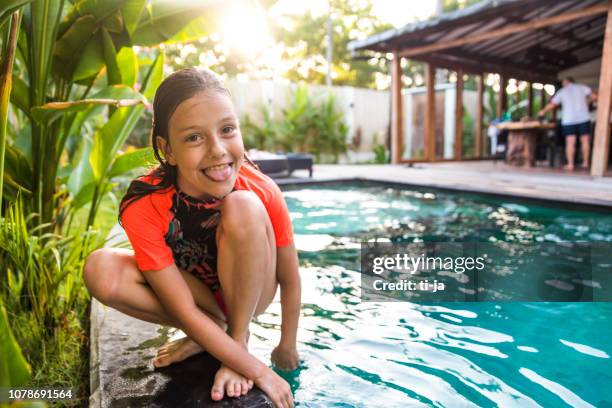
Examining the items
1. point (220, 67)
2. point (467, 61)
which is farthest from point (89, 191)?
point (220, 67)

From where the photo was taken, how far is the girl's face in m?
1.41

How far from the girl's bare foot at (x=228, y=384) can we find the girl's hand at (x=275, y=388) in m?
0.03

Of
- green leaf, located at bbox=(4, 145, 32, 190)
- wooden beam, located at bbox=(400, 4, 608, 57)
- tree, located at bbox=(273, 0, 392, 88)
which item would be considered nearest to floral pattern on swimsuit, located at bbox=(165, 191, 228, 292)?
green leaf, located at bbox=(4, 145, 32, 190)

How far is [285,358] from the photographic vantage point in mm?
1737

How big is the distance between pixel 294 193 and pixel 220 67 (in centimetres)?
1376

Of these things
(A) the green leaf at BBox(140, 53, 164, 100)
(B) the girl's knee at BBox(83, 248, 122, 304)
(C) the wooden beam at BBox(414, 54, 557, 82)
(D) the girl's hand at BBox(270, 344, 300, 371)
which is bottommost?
(D) the girl's hand at BBox(270, 344, 300, 371)

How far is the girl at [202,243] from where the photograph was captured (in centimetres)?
143

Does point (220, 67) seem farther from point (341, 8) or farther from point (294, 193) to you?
point (294, 193)

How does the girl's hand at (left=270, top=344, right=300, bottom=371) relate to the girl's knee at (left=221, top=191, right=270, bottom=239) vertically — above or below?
below

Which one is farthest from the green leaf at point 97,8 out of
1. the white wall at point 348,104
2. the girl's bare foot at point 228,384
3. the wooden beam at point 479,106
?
the wooden beam at point 479,106

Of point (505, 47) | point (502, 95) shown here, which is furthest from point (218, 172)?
point (502, 95)

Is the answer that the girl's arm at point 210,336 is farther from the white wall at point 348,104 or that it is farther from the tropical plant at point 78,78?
the white wall at point 348,104

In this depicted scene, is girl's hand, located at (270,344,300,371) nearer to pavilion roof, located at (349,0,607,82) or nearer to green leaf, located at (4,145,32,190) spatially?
green leaf, located at (4,145,32,190)

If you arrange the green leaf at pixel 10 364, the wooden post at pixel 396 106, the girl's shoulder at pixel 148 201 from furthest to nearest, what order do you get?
the wooden post at pixel 396 106, the girl's shoulder at pixel 148 201, the green leaf at pixel 10 364
